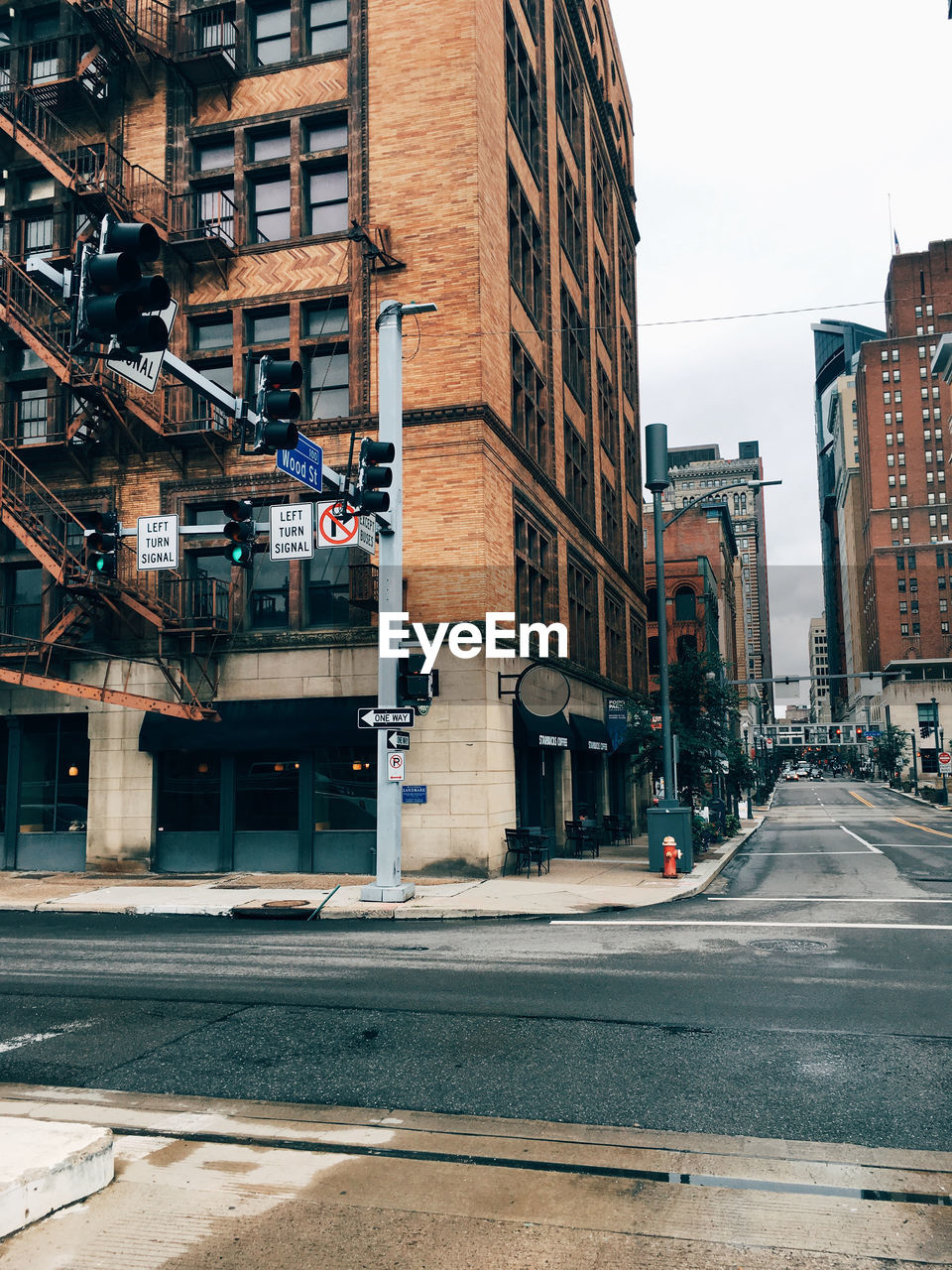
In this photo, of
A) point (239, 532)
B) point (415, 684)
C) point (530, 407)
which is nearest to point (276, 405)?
point (239, 532)

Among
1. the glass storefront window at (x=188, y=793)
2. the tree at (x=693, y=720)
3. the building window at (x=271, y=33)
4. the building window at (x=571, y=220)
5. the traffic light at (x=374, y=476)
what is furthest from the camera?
the building window at (x=571, y=220)

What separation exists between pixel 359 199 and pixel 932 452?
15534 centimetres

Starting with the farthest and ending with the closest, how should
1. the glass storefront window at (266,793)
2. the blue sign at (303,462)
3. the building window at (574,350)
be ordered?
the building window at (574,350)
the glass storefront window at (266,793)
the blue sign at (303,462)

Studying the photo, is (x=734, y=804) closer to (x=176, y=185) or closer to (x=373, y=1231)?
Answer: (x=176, y=185)

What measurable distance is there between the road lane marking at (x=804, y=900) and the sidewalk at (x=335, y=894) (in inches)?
35.3

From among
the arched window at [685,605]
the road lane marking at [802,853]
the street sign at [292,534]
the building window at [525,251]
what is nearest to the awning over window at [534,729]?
the street sign at [292,534]

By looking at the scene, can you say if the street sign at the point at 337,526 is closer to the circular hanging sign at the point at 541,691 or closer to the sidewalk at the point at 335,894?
the sidewalk at the point at 335,894

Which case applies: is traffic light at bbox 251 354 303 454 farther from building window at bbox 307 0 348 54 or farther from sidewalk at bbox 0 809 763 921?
building window at bbox 307 0 348 54

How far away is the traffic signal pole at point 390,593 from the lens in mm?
17922

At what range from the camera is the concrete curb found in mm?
4824

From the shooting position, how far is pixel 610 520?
4409 centimetres

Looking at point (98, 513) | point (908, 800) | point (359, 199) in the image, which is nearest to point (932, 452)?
point (908, 800)

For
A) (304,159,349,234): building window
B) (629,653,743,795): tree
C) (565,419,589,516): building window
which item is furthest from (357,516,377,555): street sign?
(565,419,589,516): building window

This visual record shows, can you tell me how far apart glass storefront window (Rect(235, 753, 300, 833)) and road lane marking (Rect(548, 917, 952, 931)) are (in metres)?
8.63
